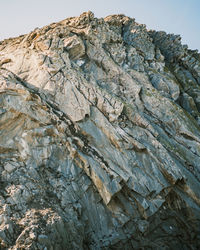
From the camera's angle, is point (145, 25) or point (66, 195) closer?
point (66, 195)

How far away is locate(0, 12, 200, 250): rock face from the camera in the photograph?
618 inches

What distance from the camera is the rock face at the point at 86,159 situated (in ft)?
51.5

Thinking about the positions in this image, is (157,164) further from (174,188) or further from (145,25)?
A: (145,25)

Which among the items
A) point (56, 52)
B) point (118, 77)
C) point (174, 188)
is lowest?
point (174, 188)

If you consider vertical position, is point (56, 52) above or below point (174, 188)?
above

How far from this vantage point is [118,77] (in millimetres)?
28047

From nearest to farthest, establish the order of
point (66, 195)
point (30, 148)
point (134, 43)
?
point (66, 195) < point (30, 148) < point (134, 43)

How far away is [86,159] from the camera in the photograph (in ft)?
61.8

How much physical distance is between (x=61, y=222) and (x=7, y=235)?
3637 millimetres

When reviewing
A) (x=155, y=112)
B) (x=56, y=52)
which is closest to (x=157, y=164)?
(x=155, y=112)

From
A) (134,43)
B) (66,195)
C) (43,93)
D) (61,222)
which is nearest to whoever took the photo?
(61,222)

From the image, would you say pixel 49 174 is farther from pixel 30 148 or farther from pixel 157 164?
pixel 157 164

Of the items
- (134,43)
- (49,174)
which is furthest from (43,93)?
(134,43)

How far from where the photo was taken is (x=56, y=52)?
2541 centimetres
